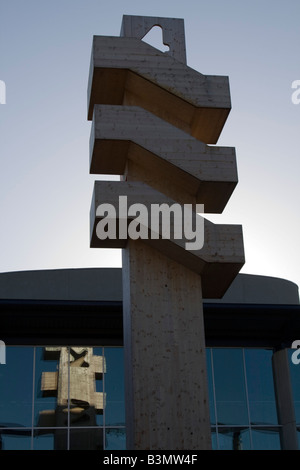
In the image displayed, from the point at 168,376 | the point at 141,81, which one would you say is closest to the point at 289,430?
the point at 168,376

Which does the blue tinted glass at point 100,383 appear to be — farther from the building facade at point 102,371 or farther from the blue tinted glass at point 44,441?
the blue tinted glass at point 44,441

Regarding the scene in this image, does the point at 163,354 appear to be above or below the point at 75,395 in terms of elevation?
below

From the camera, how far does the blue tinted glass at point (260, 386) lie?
23.5m

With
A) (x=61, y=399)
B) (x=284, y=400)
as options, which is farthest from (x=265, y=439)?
(x=61, y=399)

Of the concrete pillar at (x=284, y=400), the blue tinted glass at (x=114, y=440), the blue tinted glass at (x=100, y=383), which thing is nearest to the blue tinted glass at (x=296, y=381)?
the concrete pillar at (x=284, y=400)

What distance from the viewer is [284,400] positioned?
76.5ft

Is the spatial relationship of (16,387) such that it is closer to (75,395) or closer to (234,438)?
(75,395)

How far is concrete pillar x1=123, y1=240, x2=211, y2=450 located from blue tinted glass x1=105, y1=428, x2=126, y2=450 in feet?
36.8

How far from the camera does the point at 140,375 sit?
1101 centimetres

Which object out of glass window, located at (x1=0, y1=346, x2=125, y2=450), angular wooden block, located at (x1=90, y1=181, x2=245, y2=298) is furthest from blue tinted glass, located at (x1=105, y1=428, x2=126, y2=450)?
angular wooden block, located at (x1=90, y1=181, x2=245, y2=298)

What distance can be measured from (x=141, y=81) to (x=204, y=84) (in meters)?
Answer: 1.18

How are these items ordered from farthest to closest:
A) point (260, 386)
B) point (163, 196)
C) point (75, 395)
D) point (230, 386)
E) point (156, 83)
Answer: point (260, 386) → point (230, 386) → point (75, 395) → point (156, 83) → point (163, 196)

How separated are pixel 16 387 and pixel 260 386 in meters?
8.37
